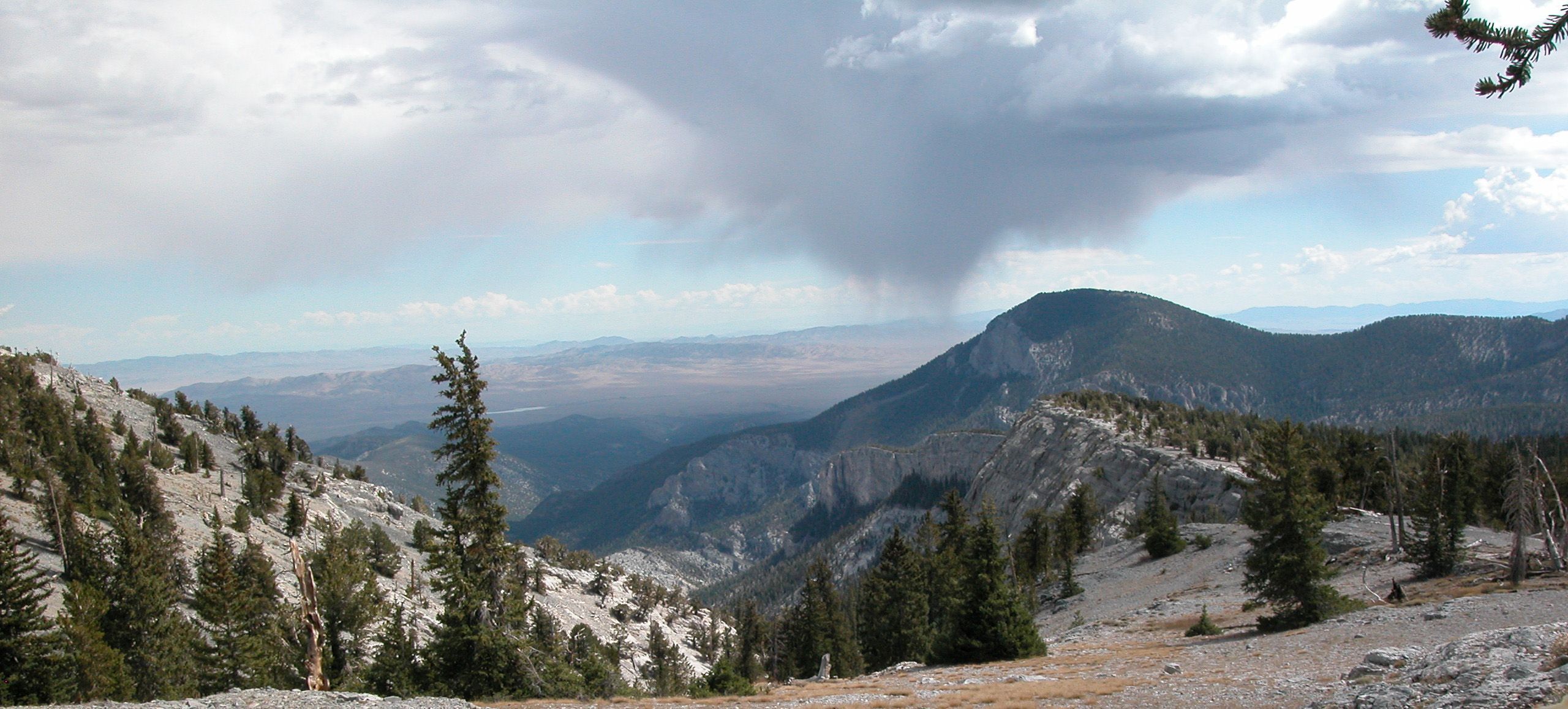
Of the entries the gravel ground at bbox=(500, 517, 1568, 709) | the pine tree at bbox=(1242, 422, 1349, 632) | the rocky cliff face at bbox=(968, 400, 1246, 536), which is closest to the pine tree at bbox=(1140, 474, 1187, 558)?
the rocky cliff face at bbox=(968, 400, 1246, 536)

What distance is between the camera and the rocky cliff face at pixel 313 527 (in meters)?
59.3

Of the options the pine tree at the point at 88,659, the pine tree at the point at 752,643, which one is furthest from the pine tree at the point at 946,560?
the pine tree at the point at 88,659

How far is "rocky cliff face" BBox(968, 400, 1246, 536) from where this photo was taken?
9181 cm

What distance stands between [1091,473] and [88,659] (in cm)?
10915

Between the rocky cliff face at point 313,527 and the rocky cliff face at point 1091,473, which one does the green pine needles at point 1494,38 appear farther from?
the rocky cliff face at point 1091,473

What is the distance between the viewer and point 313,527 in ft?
266

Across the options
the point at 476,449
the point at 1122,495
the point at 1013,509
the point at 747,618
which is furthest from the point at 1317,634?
the point at 1013,509

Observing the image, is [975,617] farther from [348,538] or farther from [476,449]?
[348,538]

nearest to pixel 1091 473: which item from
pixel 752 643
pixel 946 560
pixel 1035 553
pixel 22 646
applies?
pixel 1035 553

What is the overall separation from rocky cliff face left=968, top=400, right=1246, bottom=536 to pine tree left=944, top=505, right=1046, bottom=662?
197ft

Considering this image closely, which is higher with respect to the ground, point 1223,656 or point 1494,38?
point 1494,38

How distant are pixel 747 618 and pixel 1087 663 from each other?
171ft

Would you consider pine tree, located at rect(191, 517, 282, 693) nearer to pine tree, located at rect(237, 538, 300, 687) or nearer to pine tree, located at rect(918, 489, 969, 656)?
pine tree, located at rect(237, 538, 300, 687)

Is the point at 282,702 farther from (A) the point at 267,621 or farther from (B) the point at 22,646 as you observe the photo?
(A) the point at 267,621
